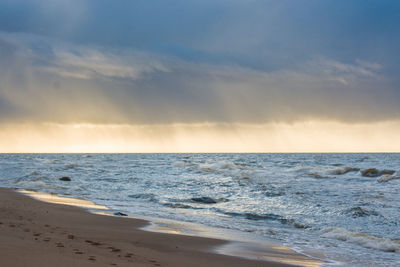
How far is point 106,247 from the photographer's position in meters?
7.12

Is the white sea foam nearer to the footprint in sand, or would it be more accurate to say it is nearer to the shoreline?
the shoreline

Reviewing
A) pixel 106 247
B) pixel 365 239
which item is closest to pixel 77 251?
pixel 106 247

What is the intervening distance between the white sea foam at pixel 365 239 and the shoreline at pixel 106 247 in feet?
8.18

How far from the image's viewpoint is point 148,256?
264 inches

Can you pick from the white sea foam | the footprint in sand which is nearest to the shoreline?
the footprint in sand

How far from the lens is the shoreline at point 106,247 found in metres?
5.62

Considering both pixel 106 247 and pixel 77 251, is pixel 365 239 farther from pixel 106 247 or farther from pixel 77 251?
pixel 77 251

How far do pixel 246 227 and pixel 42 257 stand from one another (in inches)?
289

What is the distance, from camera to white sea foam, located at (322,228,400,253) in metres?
9.12

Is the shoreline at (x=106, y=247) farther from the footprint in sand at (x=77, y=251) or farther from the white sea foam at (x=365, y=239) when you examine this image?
the white sea foam at (x=365, y=239)

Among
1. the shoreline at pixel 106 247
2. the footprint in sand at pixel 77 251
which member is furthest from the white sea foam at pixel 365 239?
the footprint in sand at pixel 77 251

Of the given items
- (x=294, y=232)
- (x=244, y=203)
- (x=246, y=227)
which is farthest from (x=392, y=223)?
(x=244, y=203)

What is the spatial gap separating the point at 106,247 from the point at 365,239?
685 cm

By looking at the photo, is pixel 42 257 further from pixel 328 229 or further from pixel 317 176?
pixel 317 176
